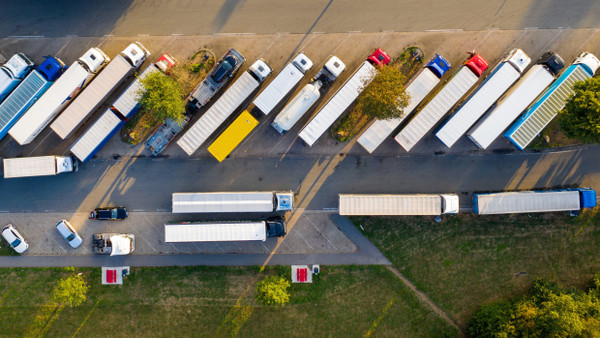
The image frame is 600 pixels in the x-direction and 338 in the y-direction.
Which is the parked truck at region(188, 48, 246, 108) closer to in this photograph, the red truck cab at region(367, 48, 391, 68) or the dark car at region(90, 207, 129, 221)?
the red truck cab at region(367, 48, 391, 68)

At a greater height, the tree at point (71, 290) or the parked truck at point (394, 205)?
the parked truck at point (394, 205)

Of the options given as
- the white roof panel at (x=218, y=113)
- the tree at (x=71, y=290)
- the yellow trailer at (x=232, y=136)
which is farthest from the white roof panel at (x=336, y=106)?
the tree at (x=71, y=290)

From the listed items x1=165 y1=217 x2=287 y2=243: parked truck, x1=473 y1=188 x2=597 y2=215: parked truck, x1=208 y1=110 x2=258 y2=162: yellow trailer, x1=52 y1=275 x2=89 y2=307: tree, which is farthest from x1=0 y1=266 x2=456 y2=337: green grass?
x1=208 y1=110 x2=258 y2=162: yellow trailer

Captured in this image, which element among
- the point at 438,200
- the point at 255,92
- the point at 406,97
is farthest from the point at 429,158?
the point at 255,92

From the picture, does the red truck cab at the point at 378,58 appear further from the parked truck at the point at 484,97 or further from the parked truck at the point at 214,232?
the parked truck at the point at 214,232

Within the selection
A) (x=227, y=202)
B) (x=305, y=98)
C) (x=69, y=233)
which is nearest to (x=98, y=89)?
(x=69, y=233)

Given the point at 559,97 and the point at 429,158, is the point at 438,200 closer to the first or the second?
the point at 429,158
